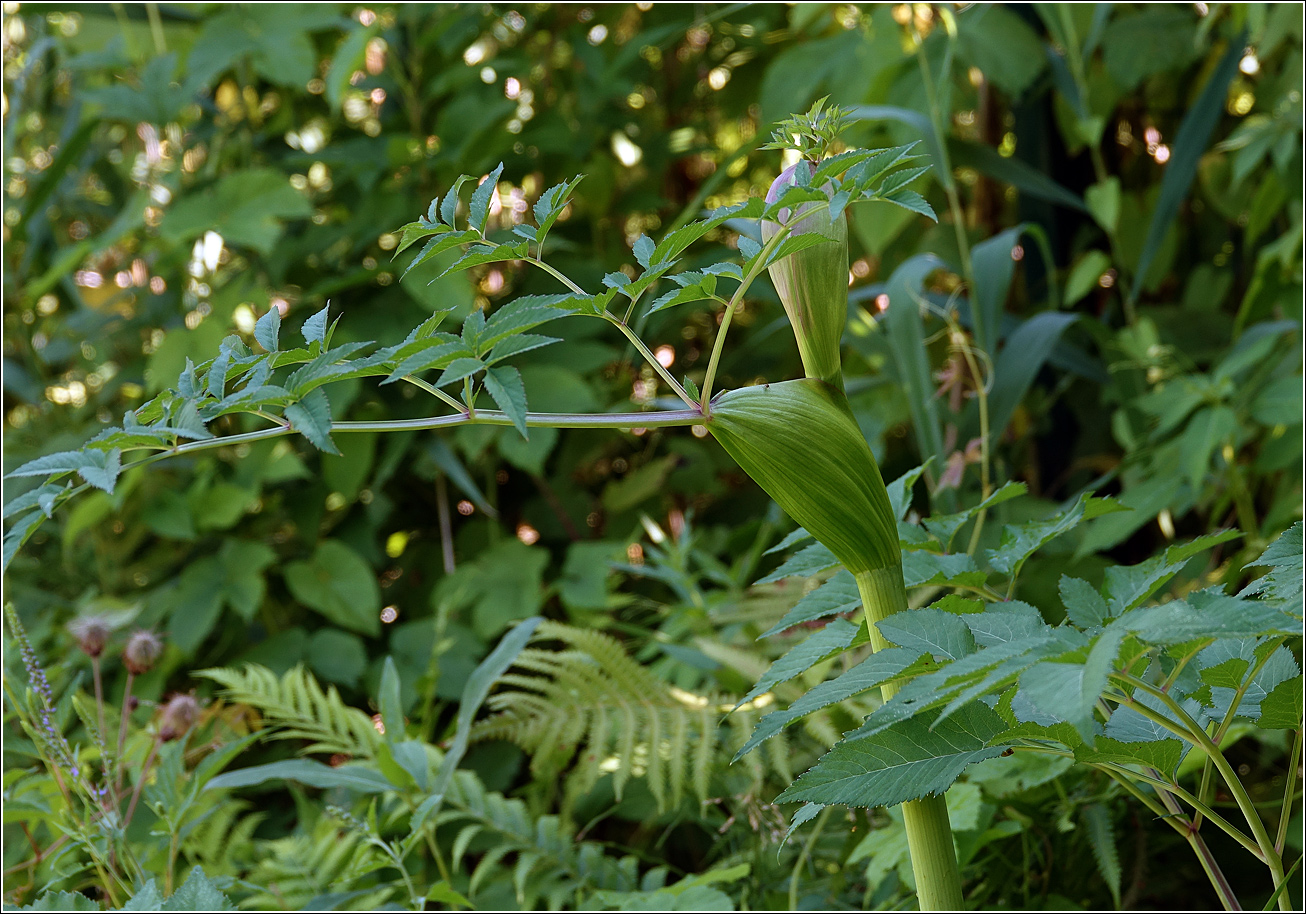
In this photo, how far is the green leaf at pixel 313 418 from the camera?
0.28 metres

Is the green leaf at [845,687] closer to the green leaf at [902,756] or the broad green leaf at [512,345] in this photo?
the green leaf at [902,756]

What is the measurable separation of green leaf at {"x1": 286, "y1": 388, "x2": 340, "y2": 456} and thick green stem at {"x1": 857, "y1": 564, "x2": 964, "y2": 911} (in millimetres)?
168

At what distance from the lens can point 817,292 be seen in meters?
0.30

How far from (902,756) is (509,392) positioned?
0.15 m

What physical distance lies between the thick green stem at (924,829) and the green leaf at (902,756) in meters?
0.02

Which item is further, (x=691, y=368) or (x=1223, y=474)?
(x=691, y=368)

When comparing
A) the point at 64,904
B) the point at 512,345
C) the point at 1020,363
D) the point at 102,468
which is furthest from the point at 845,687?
the point at 1020,363

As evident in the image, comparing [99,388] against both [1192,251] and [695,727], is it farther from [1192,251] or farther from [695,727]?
[1192,251]

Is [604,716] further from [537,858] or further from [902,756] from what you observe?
[902,756]

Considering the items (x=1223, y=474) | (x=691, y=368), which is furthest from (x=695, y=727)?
(x=691, y=368)

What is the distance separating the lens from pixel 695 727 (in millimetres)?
659

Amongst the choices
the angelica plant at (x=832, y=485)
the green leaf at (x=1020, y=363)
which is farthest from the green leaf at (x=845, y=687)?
the green leaf at (x=1020, y=363)

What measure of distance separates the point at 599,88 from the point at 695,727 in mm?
779

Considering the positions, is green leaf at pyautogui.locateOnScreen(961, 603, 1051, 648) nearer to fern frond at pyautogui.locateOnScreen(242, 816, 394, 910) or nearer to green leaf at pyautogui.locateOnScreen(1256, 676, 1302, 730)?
green leaf at pyautogui.locateOnScreen(1256, 676, 1302, 730)
